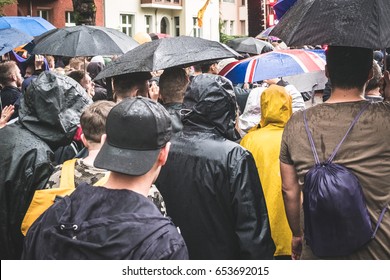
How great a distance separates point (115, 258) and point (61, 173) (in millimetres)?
1215

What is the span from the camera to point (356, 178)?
3.12 m

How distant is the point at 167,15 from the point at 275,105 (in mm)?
39422

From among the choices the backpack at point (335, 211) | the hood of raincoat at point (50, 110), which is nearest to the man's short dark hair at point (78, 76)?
the hood of raincoat at point (50, 110)

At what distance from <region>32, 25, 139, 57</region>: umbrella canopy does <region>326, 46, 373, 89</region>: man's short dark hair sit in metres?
3.88

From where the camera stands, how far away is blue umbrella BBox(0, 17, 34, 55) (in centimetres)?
773

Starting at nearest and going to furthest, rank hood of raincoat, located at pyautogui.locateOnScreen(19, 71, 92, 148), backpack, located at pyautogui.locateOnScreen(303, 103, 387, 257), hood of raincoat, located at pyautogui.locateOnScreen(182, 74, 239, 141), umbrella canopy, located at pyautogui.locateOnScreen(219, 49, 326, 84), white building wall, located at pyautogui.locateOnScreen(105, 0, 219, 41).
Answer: backpack, located at pyautogui.locateOnScreen(303, 103, 387, 257) < hood of raincoat, located at pyautogui.locateOnScreen(182, 74, 239, 141) < hood of raincoat, located at pyautogui.locateOnScreen(19, 71, 92, 148) < umbrella canopy, located at pyautogui.locateOnScreen(219, 49, 326, 84) < white building wall, located at pyautogui.locateOnScreen(105, 0, 219, 41)

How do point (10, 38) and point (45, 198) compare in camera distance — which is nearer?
point (45, 198)

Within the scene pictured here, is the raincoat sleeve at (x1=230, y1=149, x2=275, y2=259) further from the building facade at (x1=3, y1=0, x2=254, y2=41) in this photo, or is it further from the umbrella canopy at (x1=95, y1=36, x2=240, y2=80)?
the building facade at (x1=3, y1=0, x2=254, y2=41)

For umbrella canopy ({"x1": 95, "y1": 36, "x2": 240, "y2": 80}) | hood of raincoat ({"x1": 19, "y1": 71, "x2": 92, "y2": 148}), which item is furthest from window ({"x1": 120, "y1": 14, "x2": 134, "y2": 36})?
hood of raincoat ({"x1": 19, "y1": 71, "x2": 92, "y2": 148})

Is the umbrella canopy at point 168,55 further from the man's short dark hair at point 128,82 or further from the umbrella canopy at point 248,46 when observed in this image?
the umbrella canopy at point 248,46

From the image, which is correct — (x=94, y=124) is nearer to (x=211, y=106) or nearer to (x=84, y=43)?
(x=211, y=106)

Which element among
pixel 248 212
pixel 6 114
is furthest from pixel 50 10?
pixel 248 212

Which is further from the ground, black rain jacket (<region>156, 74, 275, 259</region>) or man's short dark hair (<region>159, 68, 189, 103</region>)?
man's short dark hair (<region>159, 68, 189, 103</region>)

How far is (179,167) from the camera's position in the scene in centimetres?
386
